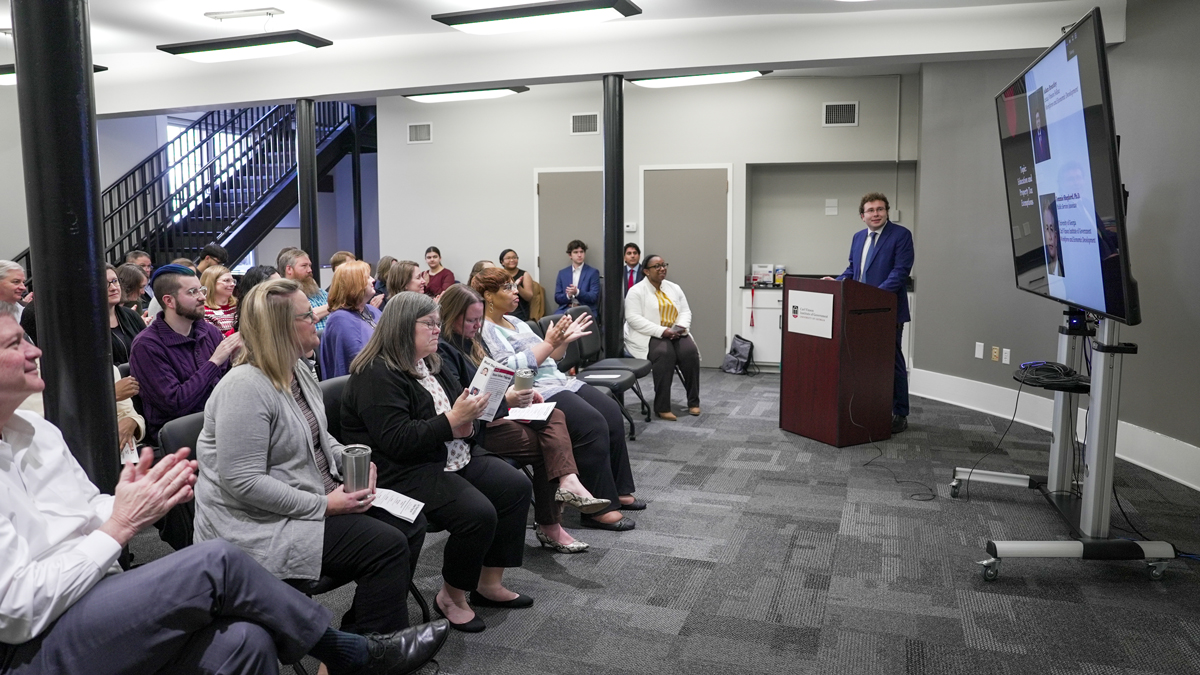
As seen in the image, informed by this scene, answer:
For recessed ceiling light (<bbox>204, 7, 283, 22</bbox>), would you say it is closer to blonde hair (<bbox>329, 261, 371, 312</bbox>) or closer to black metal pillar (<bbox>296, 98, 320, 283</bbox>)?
black metal pillar (<bbox>296, 98, 320, 283</bbox>)

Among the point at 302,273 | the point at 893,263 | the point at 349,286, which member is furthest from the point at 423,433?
the point at 893,263

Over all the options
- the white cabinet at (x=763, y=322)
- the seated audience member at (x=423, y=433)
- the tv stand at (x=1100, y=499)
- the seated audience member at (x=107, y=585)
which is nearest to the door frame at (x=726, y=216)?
the white cabinet at (x=763, y=322)

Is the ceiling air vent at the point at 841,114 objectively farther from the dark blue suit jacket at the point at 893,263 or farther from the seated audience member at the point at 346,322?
the seated audience member at the point at 346,322

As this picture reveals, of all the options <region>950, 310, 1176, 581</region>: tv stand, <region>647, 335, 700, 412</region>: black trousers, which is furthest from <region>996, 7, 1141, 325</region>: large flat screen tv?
<region>647, 335, 700, 412</region>: black trousers

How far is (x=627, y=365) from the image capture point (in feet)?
19.1

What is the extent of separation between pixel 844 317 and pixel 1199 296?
1.81m

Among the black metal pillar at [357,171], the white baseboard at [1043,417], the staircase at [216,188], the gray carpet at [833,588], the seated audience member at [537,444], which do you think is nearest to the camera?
the gray carpet at [833,588]

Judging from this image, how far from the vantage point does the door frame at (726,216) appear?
8453 mm

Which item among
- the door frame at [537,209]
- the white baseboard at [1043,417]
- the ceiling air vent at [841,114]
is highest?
the ceiling air vent at [841,114]

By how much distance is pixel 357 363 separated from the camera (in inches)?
111

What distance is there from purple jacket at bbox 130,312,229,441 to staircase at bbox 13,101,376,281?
6.64 m

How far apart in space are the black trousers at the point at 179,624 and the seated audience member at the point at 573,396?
1968 mm

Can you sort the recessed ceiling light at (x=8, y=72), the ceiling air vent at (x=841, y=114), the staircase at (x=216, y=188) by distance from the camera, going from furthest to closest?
1. the staircase at (x=216, y=188)
2. the ceiling air vent at (x=841, y=114)
3. the recessed ceiling light at (x=8, y=72)

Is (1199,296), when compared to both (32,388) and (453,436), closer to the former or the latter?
(453,436)
